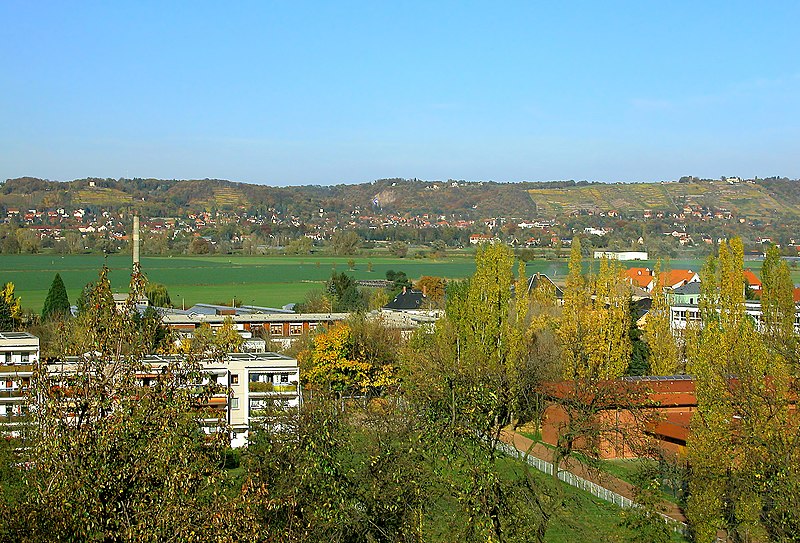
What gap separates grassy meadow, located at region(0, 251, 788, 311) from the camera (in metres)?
63.6

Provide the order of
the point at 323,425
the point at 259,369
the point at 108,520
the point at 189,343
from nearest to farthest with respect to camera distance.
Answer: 1. the point at 108,520
2. the point at 189,343
3. the point at 323,425
4. the point at 259,369

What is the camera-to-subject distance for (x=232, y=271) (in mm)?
84750

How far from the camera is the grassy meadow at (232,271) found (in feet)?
209

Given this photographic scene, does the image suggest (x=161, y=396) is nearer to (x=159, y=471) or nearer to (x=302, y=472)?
(x=159, y=471)

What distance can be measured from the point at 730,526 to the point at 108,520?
33.7 ft

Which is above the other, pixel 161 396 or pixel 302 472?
pixel 161 396

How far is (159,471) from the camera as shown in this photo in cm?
599

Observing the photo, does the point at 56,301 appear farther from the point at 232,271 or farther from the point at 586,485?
the point at 232,271

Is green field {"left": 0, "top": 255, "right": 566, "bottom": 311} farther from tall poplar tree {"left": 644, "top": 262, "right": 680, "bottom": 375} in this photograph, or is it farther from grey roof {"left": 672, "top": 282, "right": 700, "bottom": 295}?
tall poplar tree {"left": 644, "top": 262, "right": 680, "bottom": 375}

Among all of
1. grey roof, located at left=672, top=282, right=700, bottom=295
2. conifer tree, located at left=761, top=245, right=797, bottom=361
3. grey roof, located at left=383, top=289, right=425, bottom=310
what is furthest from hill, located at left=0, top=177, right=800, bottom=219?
conifer tree, located at left=761, top=245, right=797, bottom=361

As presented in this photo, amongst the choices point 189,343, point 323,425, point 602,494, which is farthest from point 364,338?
point 189,343

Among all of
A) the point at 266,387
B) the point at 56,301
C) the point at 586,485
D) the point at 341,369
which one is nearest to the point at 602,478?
the point at 586,485

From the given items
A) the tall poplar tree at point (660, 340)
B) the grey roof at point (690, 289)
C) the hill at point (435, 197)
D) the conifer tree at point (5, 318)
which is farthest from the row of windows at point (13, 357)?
the hill at point (435, 197)

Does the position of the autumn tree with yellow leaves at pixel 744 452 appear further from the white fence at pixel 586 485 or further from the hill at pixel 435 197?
the hill at pixel 435 197
